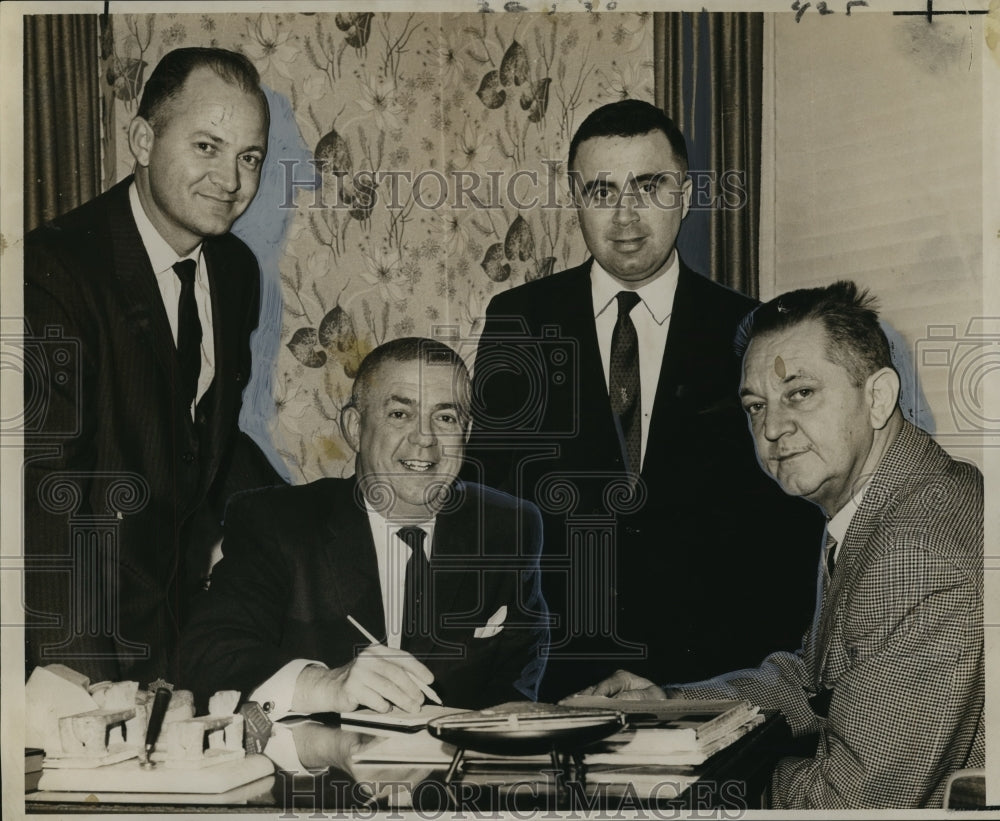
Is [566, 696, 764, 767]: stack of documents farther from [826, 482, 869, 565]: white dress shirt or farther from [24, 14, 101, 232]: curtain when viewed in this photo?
[24, 14, 101, 232]: curtain

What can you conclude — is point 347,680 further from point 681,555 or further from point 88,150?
point 88,150

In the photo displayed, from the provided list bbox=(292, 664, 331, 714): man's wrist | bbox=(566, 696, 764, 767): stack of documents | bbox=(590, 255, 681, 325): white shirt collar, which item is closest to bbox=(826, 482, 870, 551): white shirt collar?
bbox=(566, 696, 764, 767): stack of documents

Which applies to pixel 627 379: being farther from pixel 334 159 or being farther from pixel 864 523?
pixel 334 159

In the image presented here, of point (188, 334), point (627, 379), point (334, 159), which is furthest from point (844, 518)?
point (188, 334)

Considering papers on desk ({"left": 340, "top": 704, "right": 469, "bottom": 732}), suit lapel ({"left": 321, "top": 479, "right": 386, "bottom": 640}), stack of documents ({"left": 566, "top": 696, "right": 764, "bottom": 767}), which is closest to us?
stack of documents ({"left": 566, "top": 696, "right": 764, "bottom": 767})

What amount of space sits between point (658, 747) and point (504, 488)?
97 cm

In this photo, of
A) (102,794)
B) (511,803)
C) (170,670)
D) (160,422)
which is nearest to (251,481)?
(160,422)

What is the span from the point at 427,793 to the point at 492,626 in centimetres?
58

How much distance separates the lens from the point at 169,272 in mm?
3883

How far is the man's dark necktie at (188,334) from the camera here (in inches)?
151

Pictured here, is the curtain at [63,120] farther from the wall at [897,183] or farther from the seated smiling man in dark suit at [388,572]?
the wall at [897,183]

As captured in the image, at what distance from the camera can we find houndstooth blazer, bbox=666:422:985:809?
143 inches

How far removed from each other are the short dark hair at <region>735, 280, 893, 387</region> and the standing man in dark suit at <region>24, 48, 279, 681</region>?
5.67 feet

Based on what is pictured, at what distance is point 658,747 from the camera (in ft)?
11.9
